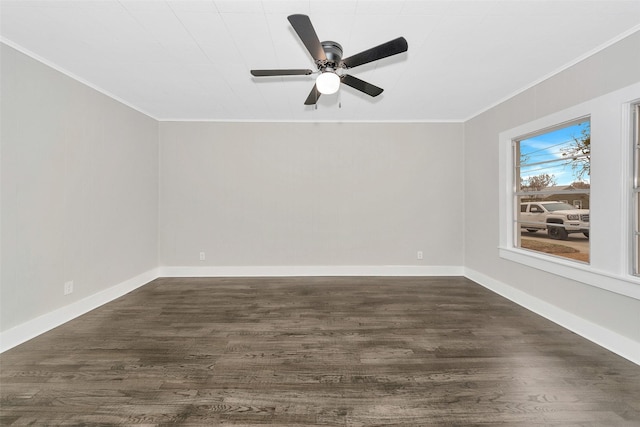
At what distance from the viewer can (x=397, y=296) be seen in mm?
3727

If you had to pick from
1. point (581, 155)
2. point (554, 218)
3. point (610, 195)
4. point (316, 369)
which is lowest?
point (316, 369)

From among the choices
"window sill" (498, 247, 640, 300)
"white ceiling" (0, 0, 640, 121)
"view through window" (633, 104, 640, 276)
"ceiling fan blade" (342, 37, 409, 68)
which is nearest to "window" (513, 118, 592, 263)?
"window sill" (498, 247, 640, 300)

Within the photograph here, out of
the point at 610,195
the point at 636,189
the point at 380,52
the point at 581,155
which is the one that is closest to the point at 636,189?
the point at 636,189

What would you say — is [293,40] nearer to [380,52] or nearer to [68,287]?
[380,52]

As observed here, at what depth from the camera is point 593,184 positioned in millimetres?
2492

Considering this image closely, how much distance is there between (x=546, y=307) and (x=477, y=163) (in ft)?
7.26

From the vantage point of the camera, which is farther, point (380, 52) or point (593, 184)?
point (593, 184)

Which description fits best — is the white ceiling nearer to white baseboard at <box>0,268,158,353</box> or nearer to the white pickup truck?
the white pickup truck

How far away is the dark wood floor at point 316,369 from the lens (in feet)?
5.48

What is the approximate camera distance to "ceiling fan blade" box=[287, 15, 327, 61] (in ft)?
5.27

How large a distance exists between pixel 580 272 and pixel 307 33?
3.14 meters

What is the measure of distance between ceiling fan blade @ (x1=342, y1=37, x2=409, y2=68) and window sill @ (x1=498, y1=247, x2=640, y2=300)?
8.25 ft

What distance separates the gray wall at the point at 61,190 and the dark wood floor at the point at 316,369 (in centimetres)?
48

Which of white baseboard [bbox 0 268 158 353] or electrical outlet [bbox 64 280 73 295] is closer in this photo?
white baseboard [bbox 0 268 158 353]
